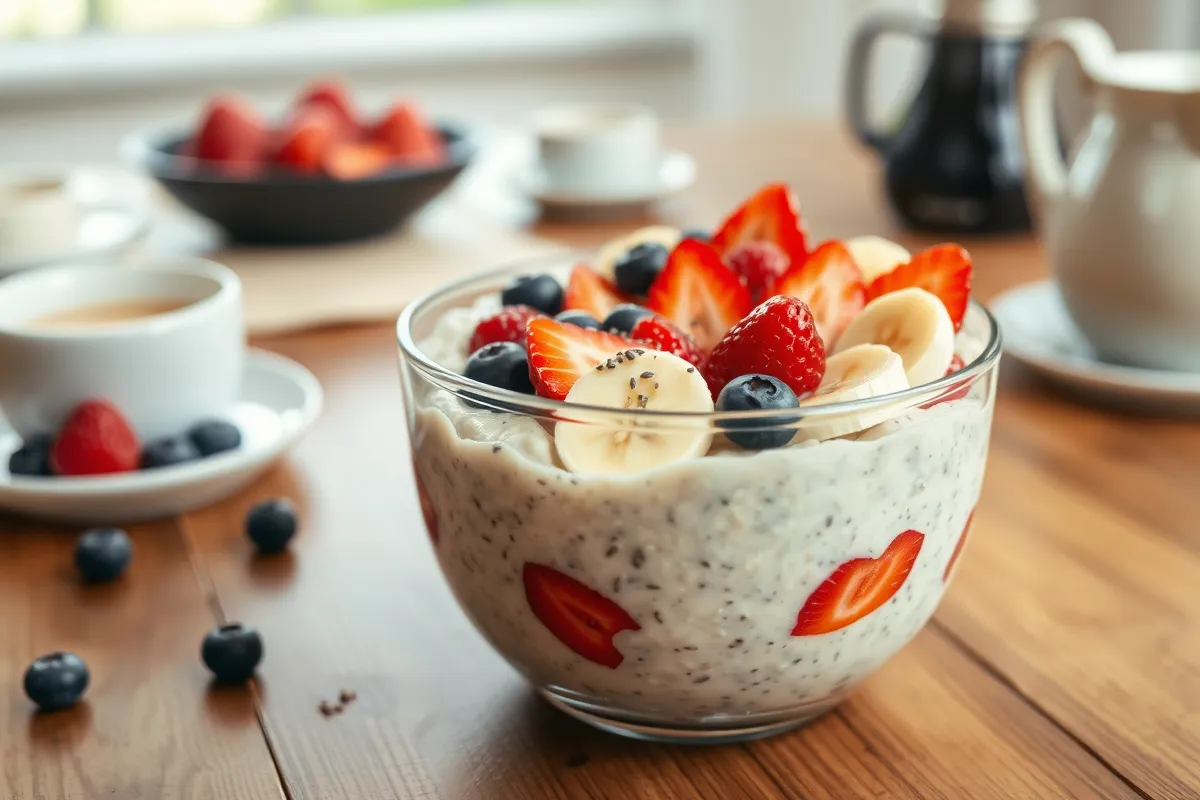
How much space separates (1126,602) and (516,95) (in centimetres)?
331

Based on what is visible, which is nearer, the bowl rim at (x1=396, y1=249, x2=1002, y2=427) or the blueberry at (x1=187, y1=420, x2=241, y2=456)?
the bowl rim at (x1=396, y1=249, x2=1002, y2=427)

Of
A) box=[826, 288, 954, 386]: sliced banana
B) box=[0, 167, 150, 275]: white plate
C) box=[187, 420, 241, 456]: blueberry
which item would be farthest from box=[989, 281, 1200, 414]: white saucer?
box=[0, 167, 150, 275]: white plate

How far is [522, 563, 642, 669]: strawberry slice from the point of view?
0.60 meters

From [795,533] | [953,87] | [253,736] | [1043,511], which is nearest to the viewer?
[795,533]

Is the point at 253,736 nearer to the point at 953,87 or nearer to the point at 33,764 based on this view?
the point at 33,764

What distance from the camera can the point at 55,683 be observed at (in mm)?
715

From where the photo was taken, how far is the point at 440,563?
0.70m

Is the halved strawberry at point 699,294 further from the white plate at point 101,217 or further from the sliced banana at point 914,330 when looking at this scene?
the white plate at point 101,217

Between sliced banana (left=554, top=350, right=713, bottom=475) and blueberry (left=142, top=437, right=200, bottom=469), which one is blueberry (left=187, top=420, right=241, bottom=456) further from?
sliced banana (left=554, top=350, right=713, bottom=475)

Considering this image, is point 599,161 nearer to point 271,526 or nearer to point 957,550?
point 271,526

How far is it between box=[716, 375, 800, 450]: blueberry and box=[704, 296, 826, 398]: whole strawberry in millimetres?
16

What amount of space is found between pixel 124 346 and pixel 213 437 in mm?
98

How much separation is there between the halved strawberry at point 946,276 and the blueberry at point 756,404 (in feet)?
0.52

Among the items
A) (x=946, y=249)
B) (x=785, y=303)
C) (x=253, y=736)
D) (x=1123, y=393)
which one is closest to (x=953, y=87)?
(x=1123, y=393)
